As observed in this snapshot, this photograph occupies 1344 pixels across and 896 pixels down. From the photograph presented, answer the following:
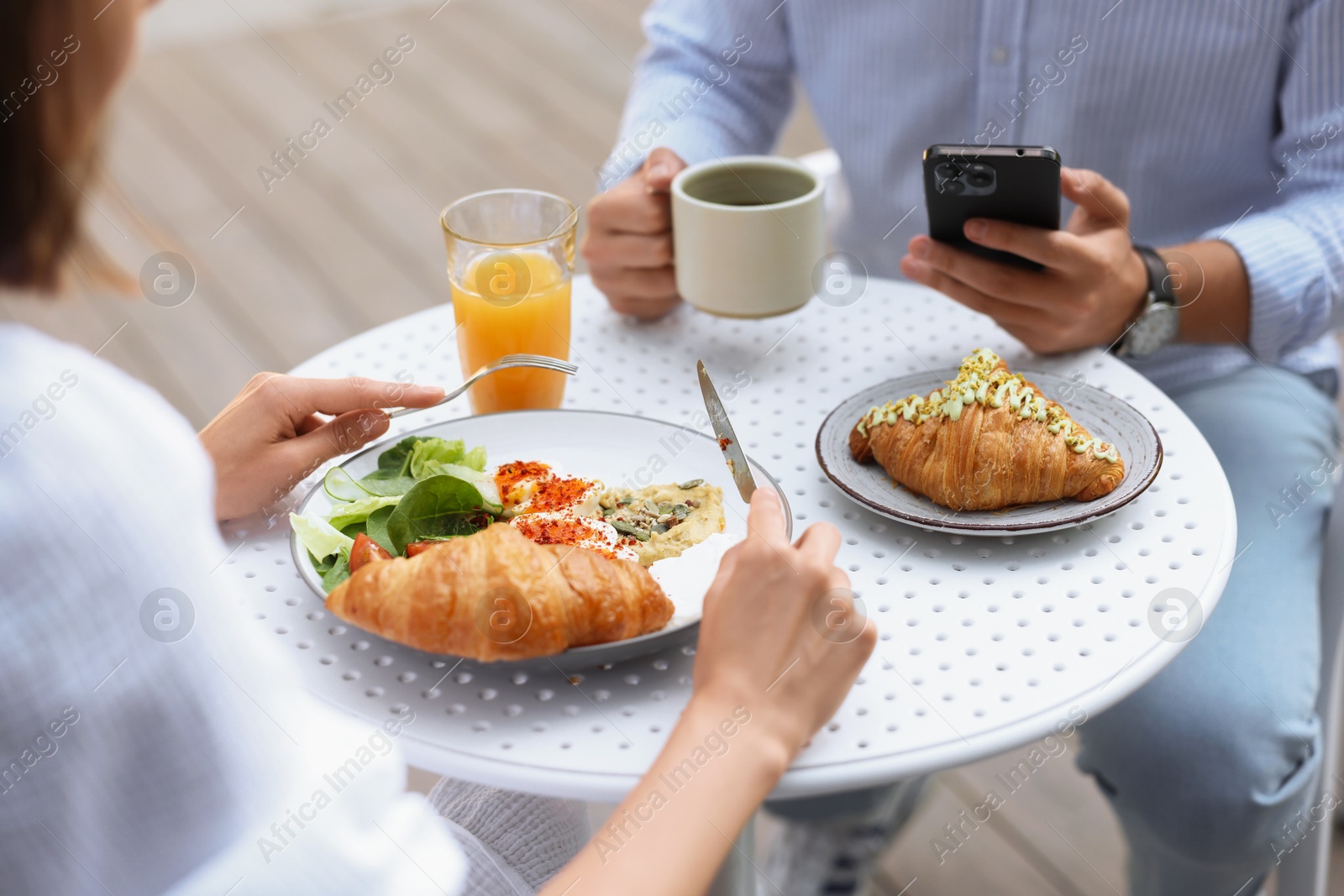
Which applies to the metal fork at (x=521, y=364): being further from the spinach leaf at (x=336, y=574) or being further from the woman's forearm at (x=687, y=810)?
the woman's forearm at (x=687, y=810)

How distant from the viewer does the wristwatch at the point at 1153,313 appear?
1.02m

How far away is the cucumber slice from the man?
14.3 inches

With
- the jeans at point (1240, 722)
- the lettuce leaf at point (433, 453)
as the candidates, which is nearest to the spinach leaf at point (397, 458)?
the lettuce leaf at point (433, 453)

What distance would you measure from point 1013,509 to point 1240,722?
Result: 0.98 feet

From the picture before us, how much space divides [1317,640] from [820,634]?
58 centimetres

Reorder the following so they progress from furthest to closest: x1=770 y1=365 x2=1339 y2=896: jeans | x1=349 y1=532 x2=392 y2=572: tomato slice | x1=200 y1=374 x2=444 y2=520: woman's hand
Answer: x1=770 y1=365 x2=1339 y2=896: jeans
x1=200 y1=374 x2=444 y2=520: woman's hand
x1=349 y1=532 x2=392 y2=572: tomato slice

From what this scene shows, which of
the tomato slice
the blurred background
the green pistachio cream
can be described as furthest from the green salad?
the blurred background

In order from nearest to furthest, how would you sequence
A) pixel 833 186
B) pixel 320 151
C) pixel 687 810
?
pixel 687 810, pixel 833 186, pixel 320 151

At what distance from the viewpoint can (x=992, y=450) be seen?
77 cm

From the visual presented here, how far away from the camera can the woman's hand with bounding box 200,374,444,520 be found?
0.80m

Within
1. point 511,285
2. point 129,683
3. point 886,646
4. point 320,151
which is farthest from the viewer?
point 320,151

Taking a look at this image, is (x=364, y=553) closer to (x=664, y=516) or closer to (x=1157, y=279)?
(x=664, y=516)

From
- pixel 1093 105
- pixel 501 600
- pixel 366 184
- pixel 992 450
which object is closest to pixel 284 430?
pixel 501 600

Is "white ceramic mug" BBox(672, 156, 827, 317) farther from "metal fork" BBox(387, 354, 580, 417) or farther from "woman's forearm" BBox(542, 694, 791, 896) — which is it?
"woman's forearm" BBox(542, 694, 791, 896)
